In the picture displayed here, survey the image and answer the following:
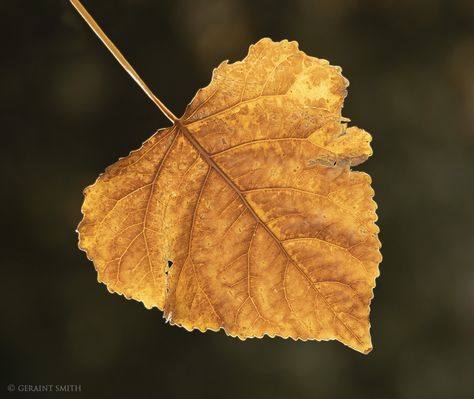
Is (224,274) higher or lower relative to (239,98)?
lower

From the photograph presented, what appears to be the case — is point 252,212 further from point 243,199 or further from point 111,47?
point 111,47

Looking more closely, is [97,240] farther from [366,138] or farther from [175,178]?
[366,138]

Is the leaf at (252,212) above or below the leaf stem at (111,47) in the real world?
below

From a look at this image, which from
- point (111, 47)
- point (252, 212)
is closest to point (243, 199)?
point (252, 212)

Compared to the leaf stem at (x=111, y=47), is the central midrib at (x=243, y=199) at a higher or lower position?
lower

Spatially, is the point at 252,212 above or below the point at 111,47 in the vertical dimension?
below

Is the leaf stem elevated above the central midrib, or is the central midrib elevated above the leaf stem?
the leaf stem

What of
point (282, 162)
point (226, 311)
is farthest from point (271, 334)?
point (282, 162)
